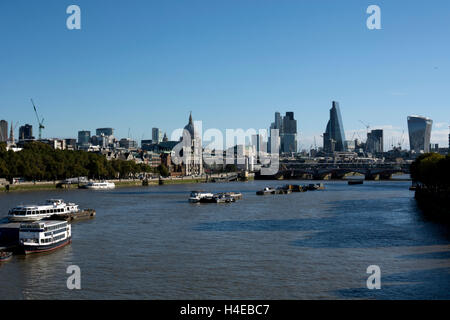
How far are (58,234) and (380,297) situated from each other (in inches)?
653

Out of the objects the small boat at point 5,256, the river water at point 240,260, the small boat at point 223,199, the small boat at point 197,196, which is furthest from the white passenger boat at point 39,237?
the small boat at point 223,199

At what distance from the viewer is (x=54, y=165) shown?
85.2 metres

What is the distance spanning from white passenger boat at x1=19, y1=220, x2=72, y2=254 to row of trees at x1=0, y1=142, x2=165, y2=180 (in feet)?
178

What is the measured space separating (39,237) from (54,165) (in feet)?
204

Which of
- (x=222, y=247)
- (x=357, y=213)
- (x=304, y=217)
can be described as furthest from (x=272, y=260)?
(x=357, y=213)

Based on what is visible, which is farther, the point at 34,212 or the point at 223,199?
the point at 223,199

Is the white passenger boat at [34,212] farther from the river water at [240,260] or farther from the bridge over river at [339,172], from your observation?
the bridge over river at [339,172]

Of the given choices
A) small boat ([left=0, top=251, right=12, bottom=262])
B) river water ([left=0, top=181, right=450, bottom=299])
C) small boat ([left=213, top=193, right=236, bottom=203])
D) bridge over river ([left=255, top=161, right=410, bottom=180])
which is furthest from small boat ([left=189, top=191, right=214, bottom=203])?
bridge over river ([left=255, top=161, right=410, bottom=180])

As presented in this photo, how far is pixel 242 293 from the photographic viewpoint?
18641mm

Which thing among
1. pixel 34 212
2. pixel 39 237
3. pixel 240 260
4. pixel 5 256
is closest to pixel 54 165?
pixel 34 212

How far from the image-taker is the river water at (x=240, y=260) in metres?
19.0

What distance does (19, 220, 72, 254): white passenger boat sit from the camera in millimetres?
25672

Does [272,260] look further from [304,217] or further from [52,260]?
[304,217]

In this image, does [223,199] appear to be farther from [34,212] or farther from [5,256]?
[5,256]
